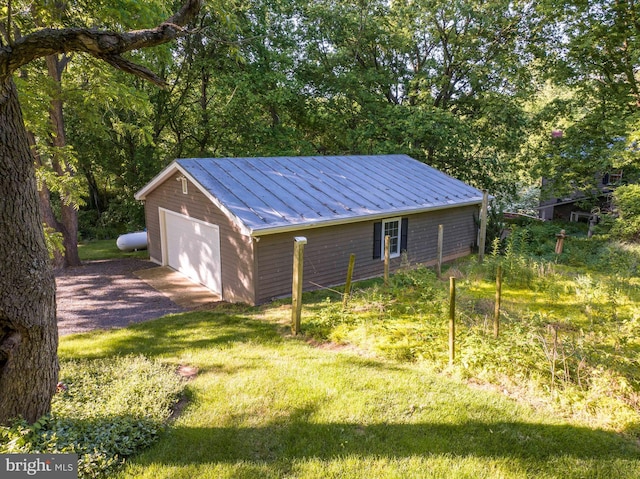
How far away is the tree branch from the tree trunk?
230 mm

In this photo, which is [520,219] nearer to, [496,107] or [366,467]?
[496,107]

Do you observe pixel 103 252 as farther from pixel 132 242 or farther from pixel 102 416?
pixel 102 416

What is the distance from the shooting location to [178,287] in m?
11.5

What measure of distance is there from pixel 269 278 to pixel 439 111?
13.7 metres

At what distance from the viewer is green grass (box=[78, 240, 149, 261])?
15.8 metres

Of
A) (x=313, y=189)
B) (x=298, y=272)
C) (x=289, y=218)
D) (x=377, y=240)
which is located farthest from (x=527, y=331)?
(x=313, y=189)

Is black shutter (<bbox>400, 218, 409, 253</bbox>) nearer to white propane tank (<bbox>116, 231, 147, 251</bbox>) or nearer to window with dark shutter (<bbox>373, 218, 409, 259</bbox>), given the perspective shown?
window with dark shutter (<bbox>373, 218, 409, 259</bbox>)

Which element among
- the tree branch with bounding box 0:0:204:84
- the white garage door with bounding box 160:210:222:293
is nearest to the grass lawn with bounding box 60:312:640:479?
the tree branch with bounding box 0:0:204:84

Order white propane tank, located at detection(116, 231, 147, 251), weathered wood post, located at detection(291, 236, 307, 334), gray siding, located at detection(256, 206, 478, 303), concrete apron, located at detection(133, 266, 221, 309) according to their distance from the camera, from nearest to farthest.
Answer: weathered wood post, located at detection(291, 236, 307, 334) < gray siding, located at detection(256, 206, 478, 303) < concrete apron, located at detection(133, 266, 221, 309) < white propane tank, located at detection(116, 231, 147, 251)

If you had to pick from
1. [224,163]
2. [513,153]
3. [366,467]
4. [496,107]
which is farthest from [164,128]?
[366,467]

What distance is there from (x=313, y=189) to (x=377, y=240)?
2463mm

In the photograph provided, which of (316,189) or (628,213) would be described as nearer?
(316,189)

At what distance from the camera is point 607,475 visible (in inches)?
148

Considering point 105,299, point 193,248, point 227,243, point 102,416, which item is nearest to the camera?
point 102,416
